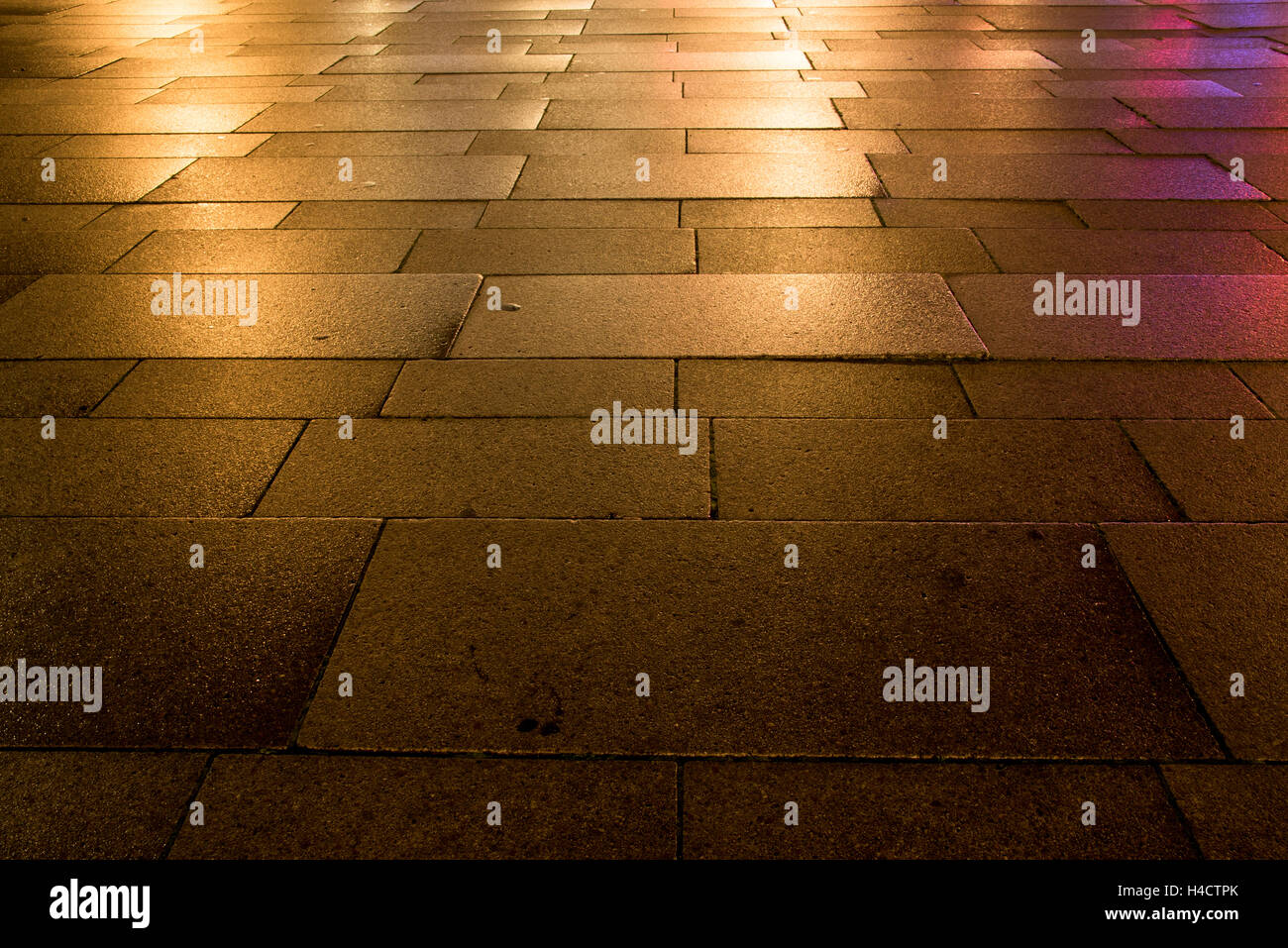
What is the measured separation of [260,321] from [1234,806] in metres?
4.71

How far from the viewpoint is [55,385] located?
4.27 m

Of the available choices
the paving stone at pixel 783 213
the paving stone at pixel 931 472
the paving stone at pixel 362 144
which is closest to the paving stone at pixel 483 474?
the paving stone at pixel 931 472

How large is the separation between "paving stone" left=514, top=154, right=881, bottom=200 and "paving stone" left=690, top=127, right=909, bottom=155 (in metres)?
0.21

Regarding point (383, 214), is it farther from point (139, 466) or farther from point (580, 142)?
point (139, 466)

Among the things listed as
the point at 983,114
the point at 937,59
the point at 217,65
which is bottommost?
the point at 983,114

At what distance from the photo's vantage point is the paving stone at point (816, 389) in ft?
13.1

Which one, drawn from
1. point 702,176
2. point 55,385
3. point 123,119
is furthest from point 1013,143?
point 123,119

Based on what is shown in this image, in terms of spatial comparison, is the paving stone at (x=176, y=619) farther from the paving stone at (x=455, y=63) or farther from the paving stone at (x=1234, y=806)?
the paving stone at (x=455, y=63)

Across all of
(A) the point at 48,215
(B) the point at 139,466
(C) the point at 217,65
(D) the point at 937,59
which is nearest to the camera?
(B) the point at 139,466

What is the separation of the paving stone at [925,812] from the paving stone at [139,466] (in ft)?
7.22

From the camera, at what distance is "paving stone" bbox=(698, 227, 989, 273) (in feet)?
17.6

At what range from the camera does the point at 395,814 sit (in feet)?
7.69

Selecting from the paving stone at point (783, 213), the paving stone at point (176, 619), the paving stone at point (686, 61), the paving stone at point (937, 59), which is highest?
the paving stone at point (686, 61)

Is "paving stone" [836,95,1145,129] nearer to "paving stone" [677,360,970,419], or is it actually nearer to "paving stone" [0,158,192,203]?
"paving stone" [677,360,970,419]
